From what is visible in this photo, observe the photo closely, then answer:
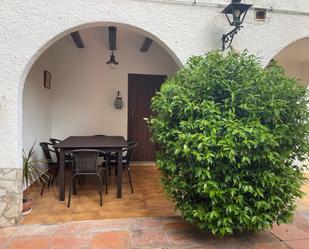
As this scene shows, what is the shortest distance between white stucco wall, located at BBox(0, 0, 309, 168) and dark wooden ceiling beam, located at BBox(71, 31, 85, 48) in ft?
5.53

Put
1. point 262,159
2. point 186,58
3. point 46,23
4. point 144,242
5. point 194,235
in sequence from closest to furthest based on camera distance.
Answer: point 262,159 < point 144,242 < point 194,235 < point 46,23 < point 186,58

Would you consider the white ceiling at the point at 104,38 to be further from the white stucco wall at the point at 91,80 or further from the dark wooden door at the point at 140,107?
the dark wooden door at the point at 140,107

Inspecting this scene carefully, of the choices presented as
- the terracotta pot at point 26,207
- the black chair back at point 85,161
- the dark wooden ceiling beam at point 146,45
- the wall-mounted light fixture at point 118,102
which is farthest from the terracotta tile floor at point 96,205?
the dark wooden ceiling beam at point 146,45

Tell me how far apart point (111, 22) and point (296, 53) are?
3.89m

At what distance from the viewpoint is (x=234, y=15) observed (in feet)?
8.39

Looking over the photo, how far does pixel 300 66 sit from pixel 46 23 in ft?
18.1

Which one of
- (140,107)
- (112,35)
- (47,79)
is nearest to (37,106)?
(47,79)

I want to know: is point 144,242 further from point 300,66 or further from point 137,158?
point 300,66

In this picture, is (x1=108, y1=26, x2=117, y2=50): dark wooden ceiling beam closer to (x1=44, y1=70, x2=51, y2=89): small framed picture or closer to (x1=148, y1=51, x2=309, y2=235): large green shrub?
(x1=44, y1=70, x2=51, y2=89): small framed picture

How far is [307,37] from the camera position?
3041 mm

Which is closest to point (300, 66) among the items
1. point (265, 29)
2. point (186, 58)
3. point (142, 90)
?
point (265, 29)

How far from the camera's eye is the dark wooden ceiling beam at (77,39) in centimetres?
414

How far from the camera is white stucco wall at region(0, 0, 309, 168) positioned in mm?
2385

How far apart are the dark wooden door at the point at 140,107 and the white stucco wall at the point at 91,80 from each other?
14 cm
